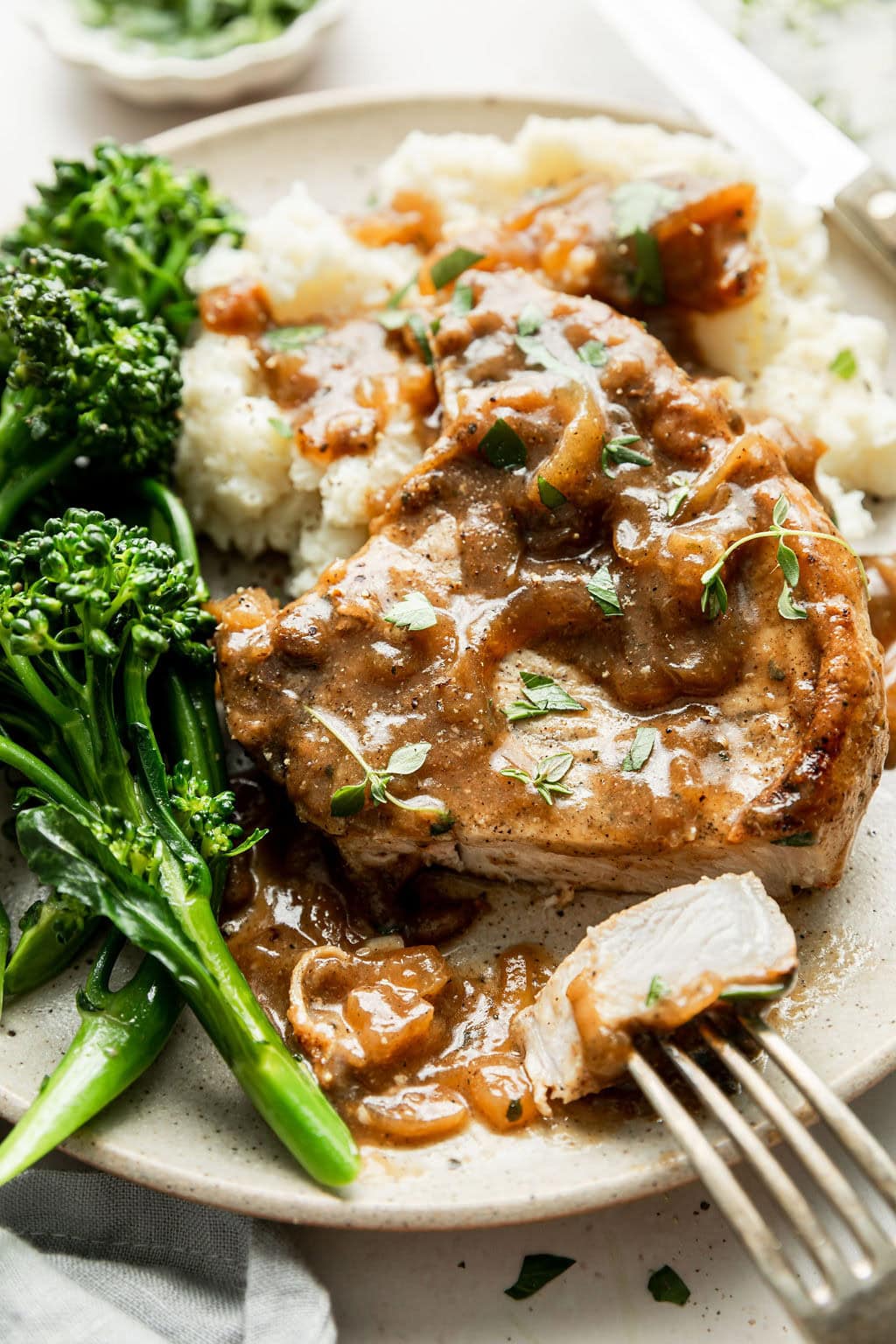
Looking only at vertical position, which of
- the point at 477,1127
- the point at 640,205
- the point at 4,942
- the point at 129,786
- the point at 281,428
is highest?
the point at 640,205

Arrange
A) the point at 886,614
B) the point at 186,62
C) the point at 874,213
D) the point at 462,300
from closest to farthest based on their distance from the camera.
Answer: the point at 886,614 < the point at 462,300 < the point at 874,213 < the point at 186,62

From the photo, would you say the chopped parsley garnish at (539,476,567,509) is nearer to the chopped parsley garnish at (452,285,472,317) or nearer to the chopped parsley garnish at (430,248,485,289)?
the chopped parsley garnish at (452,285,472,317)

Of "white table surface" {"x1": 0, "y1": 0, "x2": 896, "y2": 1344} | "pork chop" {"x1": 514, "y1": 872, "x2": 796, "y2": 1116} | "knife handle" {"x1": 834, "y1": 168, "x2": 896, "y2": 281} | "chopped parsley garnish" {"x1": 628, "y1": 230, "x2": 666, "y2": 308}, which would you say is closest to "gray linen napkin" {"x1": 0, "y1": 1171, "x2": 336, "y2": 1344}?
"white table surface" {"x1": 0, "y1": 0, "x2": 896, "y2": 1344}

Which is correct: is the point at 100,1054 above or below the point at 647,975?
below

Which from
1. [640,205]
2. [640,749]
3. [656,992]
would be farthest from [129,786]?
[640,205]

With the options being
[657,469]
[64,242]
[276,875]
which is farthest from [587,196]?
[276,875]

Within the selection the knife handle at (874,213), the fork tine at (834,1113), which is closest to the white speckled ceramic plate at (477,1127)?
the fork tine at (834,1113)

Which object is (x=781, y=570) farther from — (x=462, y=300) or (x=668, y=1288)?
(x=668, y=1288)
